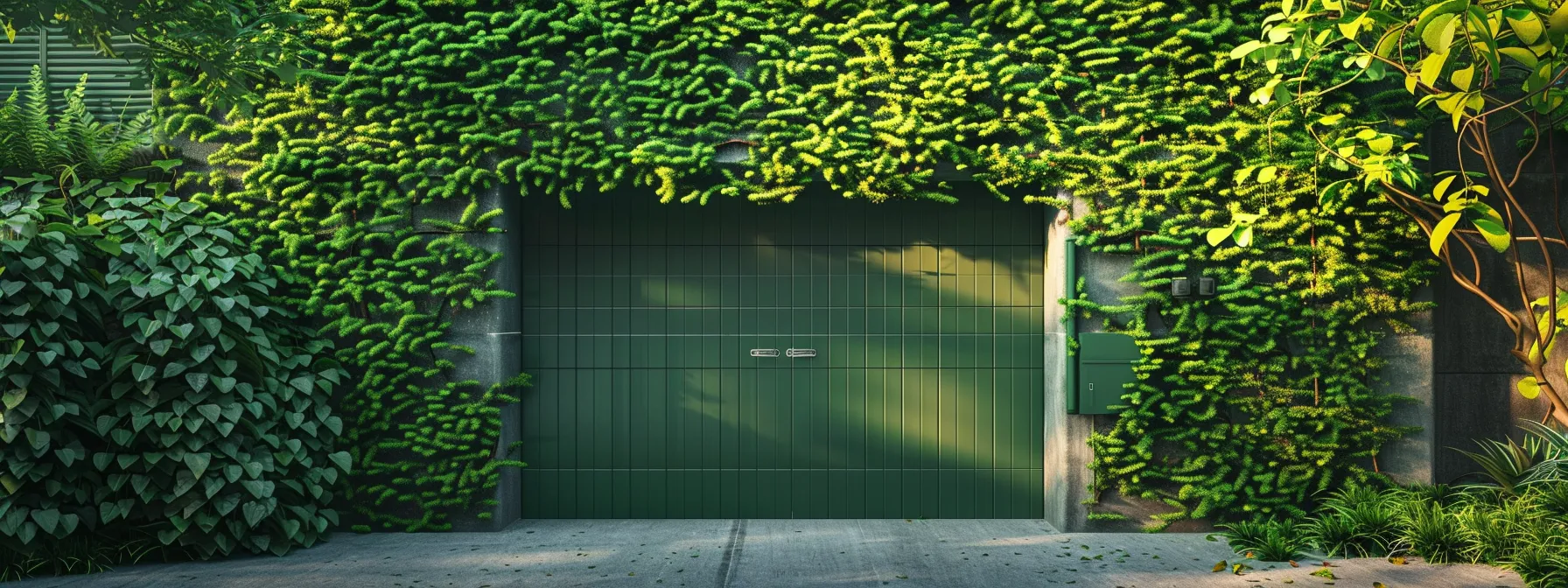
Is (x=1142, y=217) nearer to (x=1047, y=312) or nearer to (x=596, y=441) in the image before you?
(x=1047, y=312)

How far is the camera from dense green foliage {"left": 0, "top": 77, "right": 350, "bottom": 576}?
5664 millimetres

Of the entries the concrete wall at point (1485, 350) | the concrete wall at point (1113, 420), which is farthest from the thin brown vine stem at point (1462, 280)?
the concrete wall at point (1485, 350)

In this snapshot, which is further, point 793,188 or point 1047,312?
point 1047,312

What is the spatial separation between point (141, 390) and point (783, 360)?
4.14 metres

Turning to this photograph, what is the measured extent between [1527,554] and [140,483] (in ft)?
25.9

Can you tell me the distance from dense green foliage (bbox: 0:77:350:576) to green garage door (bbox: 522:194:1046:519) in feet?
5.88

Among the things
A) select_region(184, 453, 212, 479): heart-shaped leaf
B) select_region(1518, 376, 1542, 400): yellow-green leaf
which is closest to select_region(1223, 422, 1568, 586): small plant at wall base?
select_region(1518, 376, 1542, 400): yellow-green leaf

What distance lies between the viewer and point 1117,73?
6973 millimetres

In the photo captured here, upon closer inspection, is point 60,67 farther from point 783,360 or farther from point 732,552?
point 732,552

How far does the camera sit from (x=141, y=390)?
5930 millimetres

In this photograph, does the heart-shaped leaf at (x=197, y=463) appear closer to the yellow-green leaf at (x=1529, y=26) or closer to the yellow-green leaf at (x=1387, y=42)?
the yellow-green leaf at (x=1387, y=42)

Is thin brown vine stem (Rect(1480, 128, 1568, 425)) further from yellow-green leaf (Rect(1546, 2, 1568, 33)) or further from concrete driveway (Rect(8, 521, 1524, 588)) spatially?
yellow-green leaf (Rect(1546, 2, 1568, 33))

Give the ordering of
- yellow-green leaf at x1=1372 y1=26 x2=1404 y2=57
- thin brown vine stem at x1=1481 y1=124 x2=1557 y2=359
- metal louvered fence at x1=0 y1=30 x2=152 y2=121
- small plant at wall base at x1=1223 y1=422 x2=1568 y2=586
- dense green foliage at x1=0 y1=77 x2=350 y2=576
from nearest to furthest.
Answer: yellow-green leaf at x1=1372 y1=26 x2=1404 y2=57
dense green foliage at x1=0 y1=77 x2=350 y2=576
small plant at wall base at x1=1223 y1=422 x2=1568 y2=586
thin brown vine stem at x1=1481 y1=124 x2=1557 y2=359
metal louvered fence at x1=0 y1=30 x2=152 y2=121

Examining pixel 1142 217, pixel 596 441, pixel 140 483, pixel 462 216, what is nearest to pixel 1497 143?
pixel 1142 217
